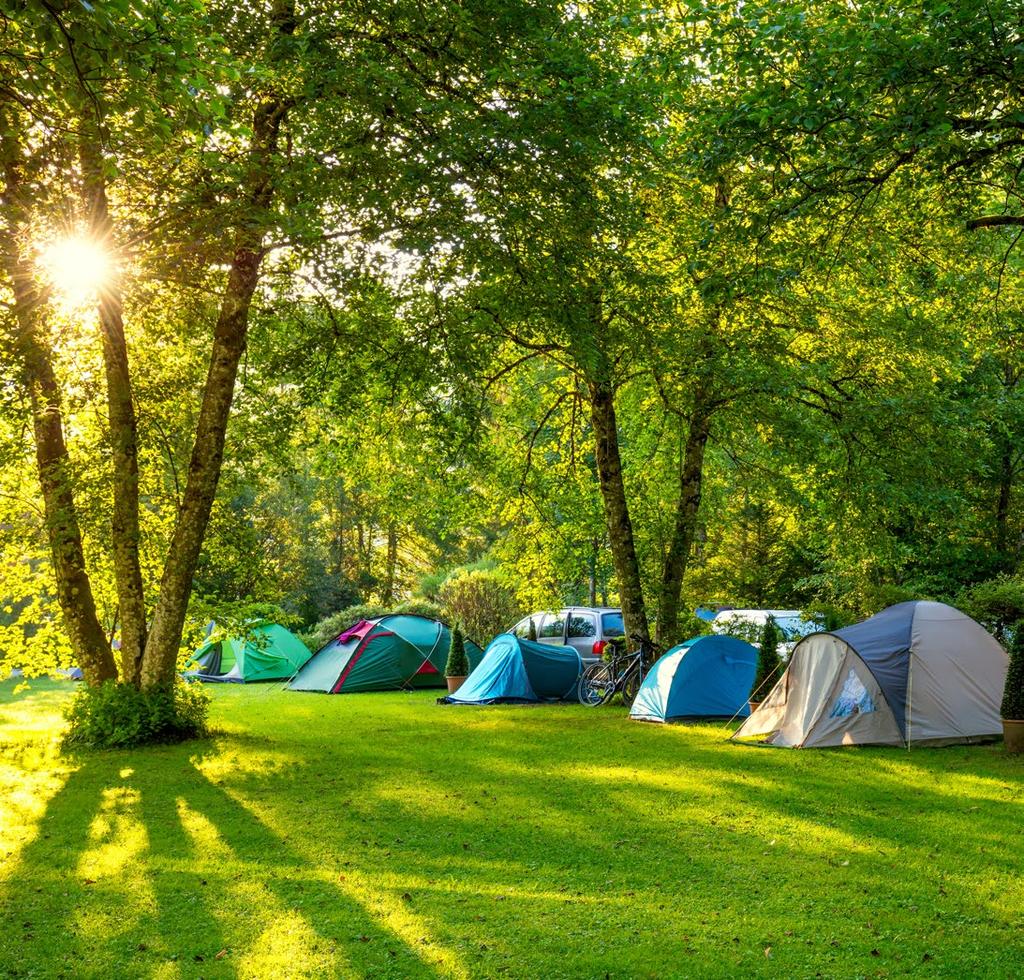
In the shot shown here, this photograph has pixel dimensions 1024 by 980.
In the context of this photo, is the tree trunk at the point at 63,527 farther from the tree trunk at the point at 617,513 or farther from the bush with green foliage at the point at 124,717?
the tree trunk at the point at 617,513

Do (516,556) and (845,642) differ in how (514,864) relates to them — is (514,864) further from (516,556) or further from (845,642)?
(516,556)

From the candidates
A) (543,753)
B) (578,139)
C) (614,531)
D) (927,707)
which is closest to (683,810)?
(543,753)

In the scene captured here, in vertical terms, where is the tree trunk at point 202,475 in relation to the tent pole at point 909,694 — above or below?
above

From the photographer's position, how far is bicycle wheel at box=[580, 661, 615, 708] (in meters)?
15.2

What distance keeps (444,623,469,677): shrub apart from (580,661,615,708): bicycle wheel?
3.02 meters

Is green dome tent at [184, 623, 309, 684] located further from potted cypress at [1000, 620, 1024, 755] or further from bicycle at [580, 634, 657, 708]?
potted cypress at [1000, 620, 1024, 755]

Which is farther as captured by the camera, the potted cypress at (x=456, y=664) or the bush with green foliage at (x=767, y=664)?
the potted cypress at (x=456, y=664)

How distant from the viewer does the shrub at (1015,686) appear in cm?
979

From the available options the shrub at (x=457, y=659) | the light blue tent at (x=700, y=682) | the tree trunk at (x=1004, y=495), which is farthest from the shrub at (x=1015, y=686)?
the shrub at (x=457, y=659)

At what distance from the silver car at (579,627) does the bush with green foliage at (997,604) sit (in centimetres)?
633

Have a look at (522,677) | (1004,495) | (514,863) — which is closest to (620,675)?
(522,677)

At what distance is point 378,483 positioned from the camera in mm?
15180

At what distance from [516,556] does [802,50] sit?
10.4 m

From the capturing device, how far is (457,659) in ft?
58.7
